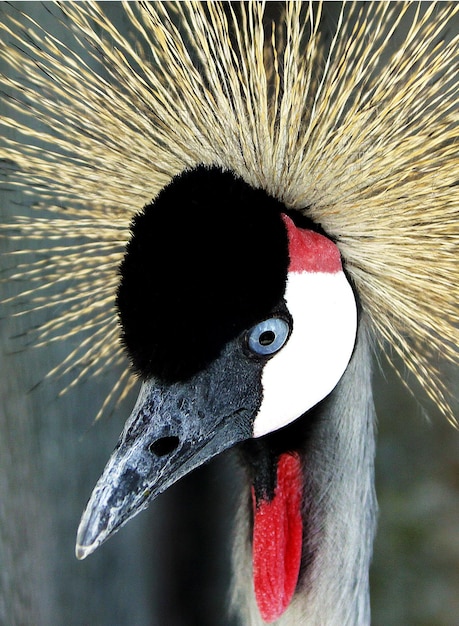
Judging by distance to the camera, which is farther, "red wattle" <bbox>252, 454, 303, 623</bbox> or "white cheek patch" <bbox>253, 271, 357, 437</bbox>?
"red wattle" <bbox>252, 454, 303, 623</bbox>

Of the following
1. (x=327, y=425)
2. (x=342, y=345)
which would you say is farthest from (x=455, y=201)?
(x=327, y=425)

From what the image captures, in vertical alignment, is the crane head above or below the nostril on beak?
above

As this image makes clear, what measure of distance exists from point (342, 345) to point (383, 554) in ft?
3.74

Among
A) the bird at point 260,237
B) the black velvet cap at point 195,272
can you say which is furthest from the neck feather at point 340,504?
the black velvet cap at point 195,272

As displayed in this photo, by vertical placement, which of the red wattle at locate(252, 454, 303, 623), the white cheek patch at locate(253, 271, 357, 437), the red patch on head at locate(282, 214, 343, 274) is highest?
the red patch on head at locate(282, 214, 343, 274)

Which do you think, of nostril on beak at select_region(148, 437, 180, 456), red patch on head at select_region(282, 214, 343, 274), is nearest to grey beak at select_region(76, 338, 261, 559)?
nostril on beak at select_region(148, 437, 180, 456)

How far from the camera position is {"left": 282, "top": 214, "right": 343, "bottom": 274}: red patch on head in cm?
68

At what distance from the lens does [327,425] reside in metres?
0.83

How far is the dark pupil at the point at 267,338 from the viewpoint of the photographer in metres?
0.67

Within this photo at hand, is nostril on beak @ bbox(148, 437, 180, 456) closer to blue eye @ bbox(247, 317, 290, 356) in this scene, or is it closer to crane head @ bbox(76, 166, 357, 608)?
crane head @ bbox(76, 166, 357, 608)

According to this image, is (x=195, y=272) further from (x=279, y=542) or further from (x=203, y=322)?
(x=279, y=542)

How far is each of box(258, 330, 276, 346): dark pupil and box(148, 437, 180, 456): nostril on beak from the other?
130 millimetres

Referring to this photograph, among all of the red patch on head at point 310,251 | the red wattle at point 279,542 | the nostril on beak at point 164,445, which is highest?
the red patch on head at point 310,251

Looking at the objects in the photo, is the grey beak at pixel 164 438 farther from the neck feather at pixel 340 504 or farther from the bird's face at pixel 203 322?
the neck feather at pixel 340 504
